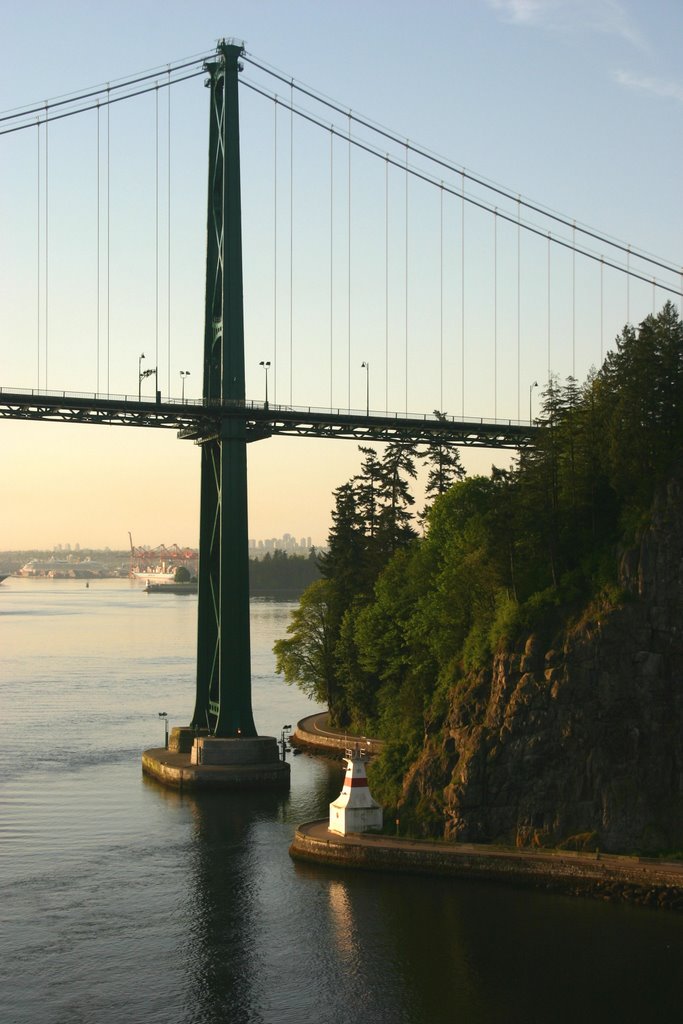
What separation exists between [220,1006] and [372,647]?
34.7 m

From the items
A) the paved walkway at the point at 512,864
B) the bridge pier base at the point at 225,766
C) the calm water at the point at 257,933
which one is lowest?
the calm water at the point at 257,933

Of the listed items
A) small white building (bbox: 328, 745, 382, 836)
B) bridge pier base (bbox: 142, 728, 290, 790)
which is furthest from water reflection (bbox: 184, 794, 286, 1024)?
small white building (bbox: 328, 745, 382, 836)

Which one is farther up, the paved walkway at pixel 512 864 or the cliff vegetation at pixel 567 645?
the cliff vegetation at pixel 567 645

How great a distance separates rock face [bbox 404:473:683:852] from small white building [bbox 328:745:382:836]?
5.67 feet

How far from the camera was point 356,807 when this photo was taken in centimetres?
5291

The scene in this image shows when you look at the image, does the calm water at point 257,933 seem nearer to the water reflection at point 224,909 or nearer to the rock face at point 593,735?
the water reflection at point 224,909

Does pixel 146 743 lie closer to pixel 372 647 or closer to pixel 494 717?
pixel 372 647

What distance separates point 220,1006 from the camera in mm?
38000

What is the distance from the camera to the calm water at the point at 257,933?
125 ft

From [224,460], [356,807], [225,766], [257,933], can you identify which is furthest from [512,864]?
[224,460]

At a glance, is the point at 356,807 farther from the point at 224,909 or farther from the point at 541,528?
the point at 541,528

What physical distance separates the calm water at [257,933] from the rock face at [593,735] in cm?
354

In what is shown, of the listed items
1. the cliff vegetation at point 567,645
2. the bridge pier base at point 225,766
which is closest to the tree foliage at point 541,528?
the cliff vegetation at point 567,645

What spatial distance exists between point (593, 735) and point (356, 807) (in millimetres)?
9204
